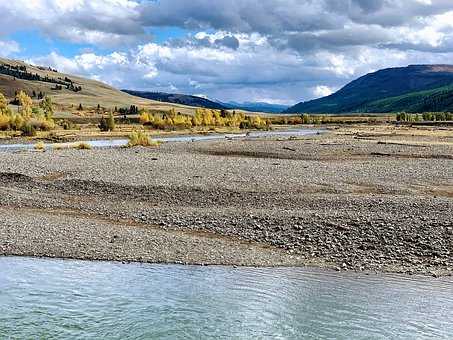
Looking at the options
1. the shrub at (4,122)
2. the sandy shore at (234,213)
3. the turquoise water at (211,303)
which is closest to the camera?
the turquoise water at (211,303)

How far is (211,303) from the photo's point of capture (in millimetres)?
15812

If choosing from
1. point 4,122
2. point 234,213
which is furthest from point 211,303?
point 4,122

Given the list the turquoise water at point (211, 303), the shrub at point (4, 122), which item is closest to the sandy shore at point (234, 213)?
the turquoise water at point (211, 303)

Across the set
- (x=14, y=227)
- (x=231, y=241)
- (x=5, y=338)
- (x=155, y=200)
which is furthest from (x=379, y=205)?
(x=5, y=338)

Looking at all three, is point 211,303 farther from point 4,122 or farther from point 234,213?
point 4,122

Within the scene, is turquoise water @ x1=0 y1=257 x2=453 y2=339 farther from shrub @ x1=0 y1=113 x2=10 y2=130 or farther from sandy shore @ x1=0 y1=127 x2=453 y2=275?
shrub @ x1=0 y1=113 x2=10 y2=130

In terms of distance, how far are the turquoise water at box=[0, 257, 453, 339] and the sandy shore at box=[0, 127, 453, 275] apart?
135 centimetres

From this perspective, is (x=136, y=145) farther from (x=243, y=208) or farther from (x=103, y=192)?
(x=243, y=208)

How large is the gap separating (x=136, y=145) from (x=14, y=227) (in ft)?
147

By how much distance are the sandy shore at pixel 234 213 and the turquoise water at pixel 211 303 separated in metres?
1.35

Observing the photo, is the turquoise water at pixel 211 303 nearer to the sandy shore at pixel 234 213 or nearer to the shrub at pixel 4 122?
the sandy shore at pixel 234 213

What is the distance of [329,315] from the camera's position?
1491 centimetres

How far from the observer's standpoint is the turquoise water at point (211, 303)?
45.6 feet

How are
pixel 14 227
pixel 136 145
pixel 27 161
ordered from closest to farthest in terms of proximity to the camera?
pixel 14 227, pixel 27 161, pixel 136 145
